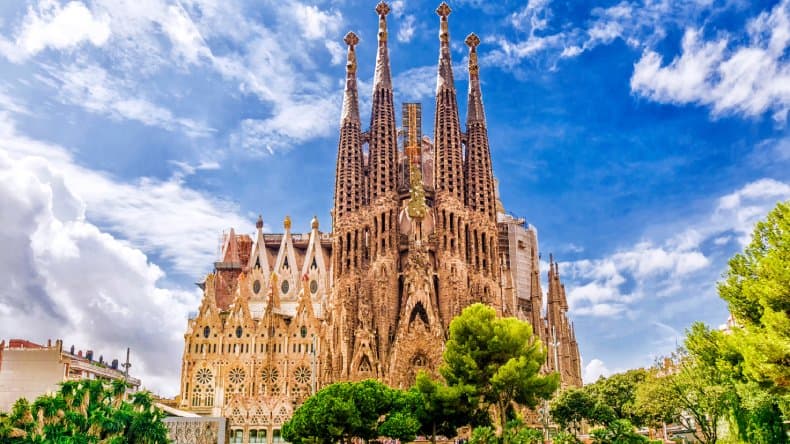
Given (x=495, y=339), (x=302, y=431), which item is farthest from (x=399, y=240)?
(x=302, y=431)

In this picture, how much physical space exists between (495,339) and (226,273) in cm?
3616

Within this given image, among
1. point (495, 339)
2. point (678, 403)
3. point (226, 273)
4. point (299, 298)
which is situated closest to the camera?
point (678, 403)

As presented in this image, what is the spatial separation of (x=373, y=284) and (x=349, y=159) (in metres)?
10.6

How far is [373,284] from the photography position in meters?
51.5

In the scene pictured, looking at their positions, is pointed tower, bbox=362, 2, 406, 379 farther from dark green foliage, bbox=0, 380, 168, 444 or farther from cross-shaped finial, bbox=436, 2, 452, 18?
dark green foliage, bbox=0, 380, 168, 444

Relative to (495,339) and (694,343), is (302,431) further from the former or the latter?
(694,343)

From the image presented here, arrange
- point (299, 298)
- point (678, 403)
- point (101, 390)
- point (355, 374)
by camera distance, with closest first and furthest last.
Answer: point (101, 390), point (678, 403), point (355, 374), point (299, 298)

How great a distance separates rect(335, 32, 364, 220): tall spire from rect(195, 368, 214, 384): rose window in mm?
15505

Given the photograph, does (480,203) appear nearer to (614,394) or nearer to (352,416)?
(614,394)

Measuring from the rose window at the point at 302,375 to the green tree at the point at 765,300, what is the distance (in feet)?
115

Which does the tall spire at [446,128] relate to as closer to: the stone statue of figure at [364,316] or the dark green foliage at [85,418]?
the stone statue of figure at [364,316]

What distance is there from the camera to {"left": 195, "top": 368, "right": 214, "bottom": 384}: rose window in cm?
5322

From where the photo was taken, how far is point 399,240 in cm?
5450

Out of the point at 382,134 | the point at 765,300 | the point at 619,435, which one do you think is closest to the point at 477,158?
the point at 382,134
